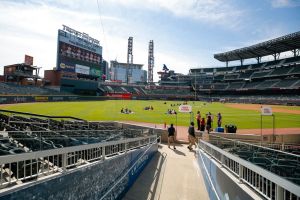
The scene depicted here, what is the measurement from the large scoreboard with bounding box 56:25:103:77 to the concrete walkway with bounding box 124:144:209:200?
69213mm

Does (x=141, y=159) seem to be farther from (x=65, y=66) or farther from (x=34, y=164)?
(x=65, y=66)

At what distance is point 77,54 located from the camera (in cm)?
8119

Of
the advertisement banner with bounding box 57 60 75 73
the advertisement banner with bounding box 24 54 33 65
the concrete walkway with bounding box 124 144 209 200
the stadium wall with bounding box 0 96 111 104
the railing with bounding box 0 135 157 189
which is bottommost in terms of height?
the concrete walkway with bounding box 124 144 209 200

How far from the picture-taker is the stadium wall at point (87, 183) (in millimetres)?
3732

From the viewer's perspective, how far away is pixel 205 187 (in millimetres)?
9109

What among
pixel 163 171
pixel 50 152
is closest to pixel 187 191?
pixel 163 171

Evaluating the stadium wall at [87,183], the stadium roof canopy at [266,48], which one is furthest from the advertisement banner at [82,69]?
the stadium wall at [87,183]

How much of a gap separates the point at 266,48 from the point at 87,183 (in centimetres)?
10112

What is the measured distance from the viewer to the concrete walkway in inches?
319

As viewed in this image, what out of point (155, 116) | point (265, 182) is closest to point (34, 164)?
point (265, 182)

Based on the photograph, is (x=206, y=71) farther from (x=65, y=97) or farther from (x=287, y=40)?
(x=65, y=97)

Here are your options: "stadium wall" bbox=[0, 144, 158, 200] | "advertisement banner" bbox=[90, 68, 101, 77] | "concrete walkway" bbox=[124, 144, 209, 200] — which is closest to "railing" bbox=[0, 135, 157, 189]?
"stadium wall" bbox=[0, 144, 158, 200]

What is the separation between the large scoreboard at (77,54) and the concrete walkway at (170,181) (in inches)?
2725

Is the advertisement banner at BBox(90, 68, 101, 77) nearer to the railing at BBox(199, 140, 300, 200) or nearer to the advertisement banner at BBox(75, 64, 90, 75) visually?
the advertisement banner at BBox(75, 64, 90, 75)
